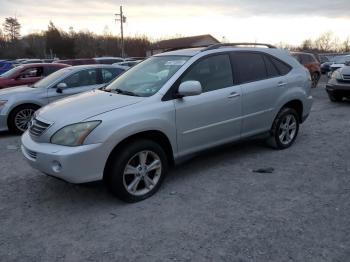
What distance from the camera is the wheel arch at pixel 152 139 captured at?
3.95 metres

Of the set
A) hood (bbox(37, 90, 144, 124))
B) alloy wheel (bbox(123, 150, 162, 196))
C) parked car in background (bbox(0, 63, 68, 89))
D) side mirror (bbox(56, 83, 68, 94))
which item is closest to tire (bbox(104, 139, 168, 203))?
alloy wheel (bbox(123, 150, 162, 196))

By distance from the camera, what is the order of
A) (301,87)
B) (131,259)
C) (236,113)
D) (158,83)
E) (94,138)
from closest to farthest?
(131,259) < (94,138) < (158,83) < (236,113) < (301,87)

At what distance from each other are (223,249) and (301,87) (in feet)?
12.4

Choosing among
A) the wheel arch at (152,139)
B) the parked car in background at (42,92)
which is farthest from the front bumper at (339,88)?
the wheel arch at (152,139)

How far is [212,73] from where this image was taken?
16.1 feet

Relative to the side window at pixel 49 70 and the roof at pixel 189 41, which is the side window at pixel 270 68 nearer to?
the side window at pixel 49 70

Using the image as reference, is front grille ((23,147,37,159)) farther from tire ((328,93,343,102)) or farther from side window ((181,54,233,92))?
tire ((328,93,343,102))

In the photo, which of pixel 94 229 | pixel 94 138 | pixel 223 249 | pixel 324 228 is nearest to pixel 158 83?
pixel 94 138

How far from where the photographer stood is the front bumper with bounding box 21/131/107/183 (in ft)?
12.0

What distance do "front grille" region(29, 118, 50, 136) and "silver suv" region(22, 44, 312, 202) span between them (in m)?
0.02

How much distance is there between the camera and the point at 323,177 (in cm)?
478

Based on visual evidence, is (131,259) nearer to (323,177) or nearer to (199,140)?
(199,140)

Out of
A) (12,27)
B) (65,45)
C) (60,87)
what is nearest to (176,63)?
(60,87)

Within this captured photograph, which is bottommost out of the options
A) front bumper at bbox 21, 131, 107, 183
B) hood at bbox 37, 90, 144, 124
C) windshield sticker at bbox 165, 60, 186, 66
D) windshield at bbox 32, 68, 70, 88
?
front bumper at bbox 21, 131, 107, 183
